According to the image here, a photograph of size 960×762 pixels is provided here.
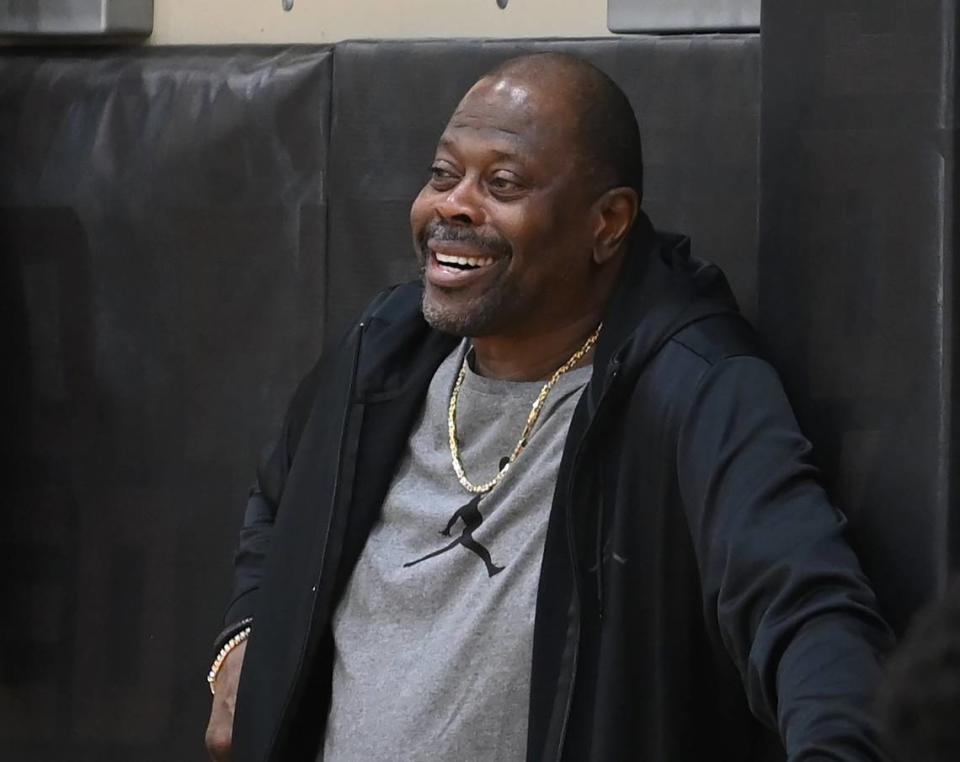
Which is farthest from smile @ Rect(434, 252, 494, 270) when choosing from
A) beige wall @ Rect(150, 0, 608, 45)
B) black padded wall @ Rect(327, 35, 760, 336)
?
beige wall @ Rect(150, 0, 608, 45)

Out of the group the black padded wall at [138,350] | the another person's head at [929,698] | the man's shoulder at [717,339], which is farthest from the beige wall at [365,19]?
the another person's head at [929,698]

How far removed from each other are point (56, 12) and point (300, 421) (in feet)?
2.84

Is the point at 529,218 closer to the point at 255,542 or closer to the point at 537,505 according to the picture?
the point at 537,505

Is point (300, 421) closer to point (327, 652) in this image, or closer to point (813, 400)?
point (327, 652)

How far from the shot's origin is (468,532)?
80.6 inches

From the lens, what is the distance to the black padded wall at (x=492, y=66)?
7.76ft

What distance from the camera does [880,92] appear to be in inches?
69.0

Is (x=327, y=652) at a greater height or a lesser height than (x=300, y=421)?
lesser

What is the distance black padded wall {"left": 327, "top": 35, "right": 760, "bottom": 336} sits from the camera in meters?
2.37

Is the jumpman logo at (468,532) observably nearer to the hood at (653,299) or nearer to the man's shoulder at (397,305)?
the hood at (653,299)

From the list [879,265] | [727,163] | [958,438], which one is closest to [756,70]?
[727,163]

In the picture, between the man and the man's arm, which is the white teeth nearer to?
the man

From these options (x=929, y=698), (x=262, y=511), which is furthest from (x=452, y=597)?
(x=929, y=698)

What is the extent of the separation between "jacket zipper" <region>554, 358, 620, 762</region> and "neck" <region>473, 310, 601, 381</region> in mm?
185
